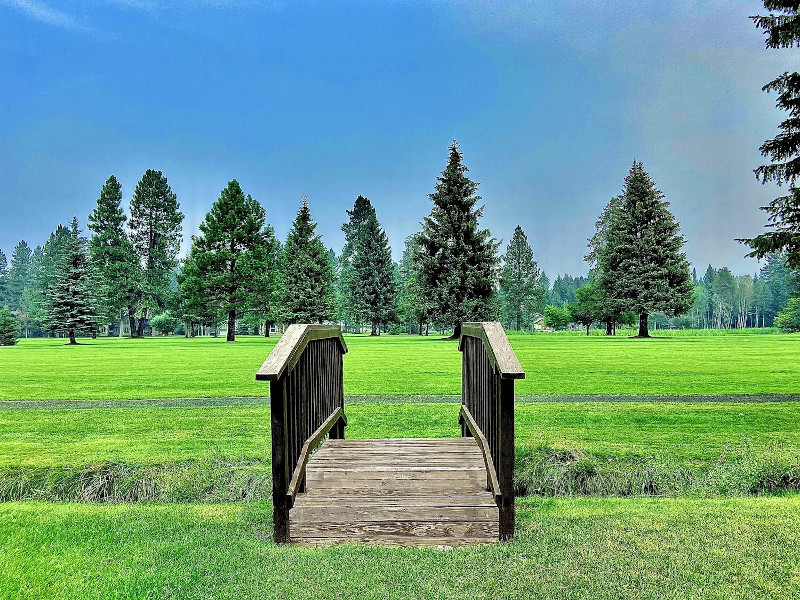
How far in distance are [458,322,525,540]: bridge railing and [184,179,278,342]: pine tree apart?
38464 mm

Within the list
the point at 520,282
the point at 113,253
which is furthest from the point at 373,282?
the point at 113,253

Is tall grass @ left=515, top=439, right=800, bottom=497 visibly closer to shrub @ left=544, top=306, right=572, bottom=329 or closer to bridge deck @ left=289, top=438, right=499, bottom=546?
bridge deck @ left=289, top=438, right=499, bottom=546

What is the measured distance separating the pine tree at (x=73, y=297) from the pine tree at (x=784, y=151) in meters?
39.5

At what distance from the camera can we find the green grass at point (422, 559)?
→ 2.90 m

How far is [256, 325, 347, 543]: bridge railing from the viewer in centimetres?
347

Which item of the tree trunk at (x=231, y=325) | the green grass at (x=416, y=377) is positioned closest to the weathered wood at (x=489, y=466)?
the green grass at (x=416, y=377)

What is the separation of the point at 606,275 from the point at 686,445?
41121mm

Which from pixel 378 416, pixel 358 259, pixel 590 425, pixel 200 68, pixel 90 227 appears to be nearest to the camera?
pixel 590 425

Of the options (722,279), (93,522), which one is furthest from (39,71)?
(722,279)

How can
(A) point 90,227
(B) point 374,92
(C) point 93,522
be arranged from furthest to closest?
(B) point 374,92 → (A) point 90,227 → (C) point 93,522

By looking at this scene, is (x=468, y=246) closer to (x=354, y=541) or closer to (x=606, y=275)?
(x=606, y=275)

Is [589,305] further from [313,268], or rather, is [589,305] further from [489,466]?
[489,466]

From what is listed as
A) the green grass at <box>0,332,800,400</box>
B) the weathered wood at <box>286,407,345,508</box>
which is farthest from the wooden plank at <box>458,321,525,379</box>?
the green grass at <box>0,332,800,400</box>

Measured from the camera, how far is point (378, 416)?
8.62 m
